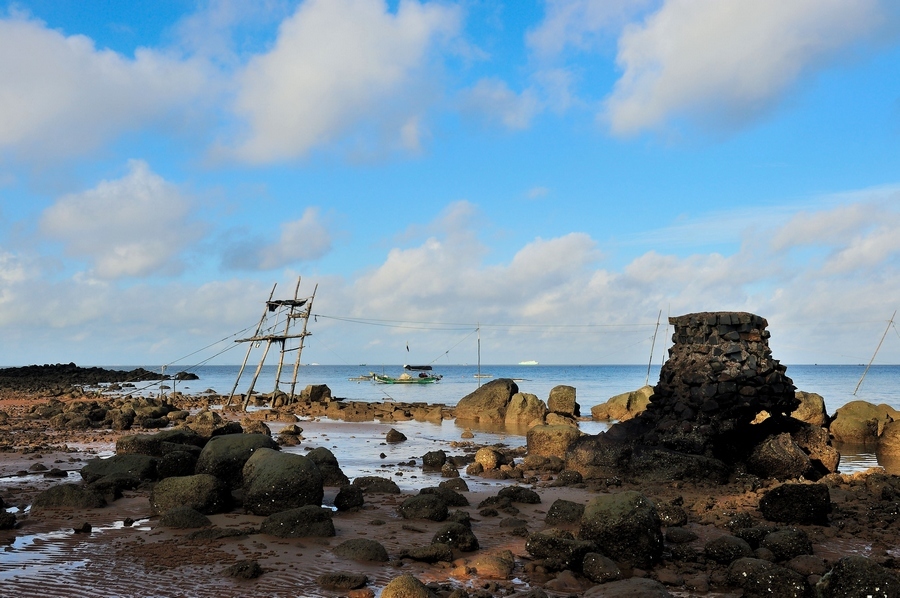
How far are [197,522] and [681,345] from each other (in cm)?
1228

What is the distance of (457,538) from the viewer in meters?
9.36

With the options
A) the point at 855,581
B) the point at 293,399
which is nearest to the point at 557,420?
the point at 293,399

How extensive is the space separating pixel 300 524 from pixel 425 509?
2.19 meters

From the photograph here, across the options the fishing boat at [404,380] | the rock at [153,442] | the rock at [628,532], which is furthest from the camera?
the fishing boat at [404,380]

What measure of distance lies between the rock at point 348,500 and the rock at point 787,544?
21.3 ft

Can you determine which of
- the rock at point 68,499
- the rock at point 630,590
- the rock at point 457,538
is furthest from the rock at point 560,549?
the rock at point 68,499

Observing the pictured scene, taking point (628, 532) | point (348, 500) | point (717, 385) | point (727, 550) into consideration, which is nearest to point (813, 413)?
point (717, 385)

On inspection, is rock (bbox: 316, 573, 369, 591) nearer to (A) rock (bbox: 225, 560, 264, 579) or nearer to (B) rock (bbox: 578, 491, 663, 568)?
(A) rock (bbox: 225, 560, 264, 579)

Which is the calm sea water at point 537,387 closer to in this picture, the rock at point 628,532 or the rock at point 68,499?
the rock at point 68,499

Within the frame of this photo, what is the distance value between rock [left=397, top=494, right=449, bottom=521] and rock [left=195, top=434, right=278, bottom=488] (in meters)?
3.60

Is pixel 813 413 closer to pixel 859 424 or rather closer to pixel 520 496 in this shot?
pixel 859 424

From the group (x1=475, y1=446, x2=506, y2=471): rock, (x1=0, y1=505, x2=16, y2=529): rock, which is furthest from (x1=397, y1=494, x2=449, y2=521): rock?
(x1=475, y1=446, x2=506, y2=471): rock

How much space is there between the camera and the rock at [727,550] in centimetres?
881

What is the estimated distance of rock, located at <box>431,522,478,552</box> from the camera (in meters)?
9.30
